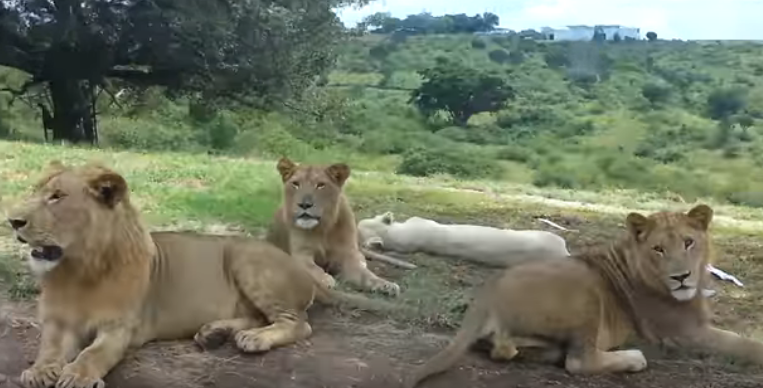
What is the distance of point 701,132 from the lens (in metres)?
3.95

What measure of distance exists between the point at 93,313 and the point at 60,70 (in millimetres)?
953

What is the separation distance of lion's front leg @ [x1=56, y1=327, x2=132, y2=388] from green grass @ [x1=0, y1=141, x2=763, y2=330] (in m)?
0.45

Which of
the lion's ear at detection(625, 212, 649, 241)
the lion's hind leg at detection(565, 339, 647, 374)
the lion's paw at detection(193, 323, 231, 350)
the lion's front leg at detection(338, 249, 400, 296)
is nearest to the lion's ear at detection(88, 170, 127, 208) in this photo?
the lion's paw at detection(193, 323, 231, 350)

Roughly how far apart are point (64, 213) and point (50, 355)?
0.35 metres

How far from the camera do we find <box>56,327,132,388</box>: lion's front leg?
319cm

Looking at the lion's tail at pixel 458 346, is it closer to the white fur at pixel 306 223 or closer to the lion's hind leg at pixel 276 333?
the lion's hind leg at pixel 276 333

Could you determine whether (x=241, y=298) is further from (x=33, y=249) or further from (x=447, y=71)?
(x=447, y=71)

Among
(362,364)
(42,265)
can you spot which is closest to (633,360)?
(362,364)

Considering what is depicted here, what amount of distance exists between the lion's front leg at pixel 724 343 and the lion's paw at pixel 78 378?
1.48 m

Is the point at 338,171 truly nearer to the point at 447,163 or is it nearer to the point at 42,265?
the point at 447,163

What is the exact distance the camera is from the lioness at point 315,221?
3.92 metres

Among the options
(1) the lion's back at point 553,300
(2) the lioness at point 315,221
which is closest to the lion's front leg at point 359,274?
(2) the lioness at point 315,221

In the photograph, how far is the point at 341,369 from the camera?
3.38 m

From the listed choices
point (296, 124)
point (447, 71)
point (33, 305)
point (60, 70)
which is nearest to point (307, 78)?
point (296, 124)
